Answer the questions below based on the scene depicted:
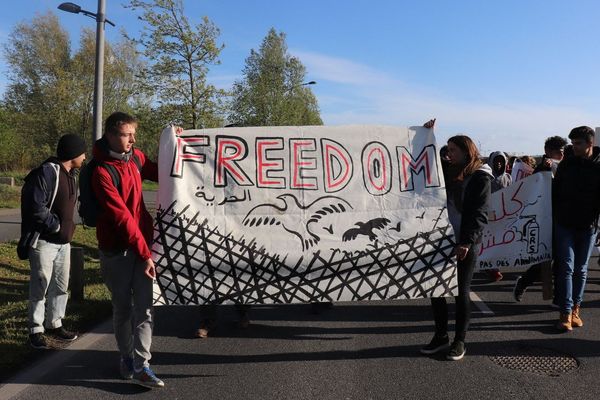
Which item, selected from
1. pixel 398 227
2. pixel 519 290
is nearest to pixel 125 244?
pixel 398 227

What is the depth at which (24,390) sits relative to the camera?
355 centimetres

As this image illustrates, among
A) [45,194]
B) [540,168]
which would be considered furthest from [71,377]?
[540,168]

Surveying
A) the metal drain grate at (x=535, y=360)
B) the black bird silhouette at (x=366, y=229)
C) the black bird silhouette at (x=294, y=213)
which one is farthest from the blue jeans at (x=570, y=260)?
the black bird silhouette at (x=294, y=213)

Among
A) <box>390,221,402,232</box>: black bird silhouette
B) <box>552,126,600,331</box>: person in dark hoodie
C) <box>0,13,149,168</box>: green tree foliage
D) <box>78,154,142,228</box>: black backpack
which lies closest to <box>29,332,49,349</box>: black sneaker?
<box>78,154,142,228</box>: black backpack

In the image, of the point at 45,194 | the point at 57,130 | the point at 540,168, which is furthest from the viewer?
the point at 57,130

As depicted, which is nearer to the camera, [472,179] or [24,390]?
[24,390]

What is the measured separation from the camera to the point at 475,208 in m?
3.89

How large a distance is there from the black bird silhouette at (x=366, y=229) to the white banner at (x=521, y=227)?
207 cm

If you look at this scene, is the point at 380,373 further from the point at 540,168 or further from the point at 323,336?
the point at 540,168

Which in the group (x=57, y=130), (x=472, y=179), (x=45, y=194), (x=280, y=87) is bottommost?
(x=45, y=194)

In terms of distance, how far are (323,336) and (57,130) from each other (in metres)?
31.8

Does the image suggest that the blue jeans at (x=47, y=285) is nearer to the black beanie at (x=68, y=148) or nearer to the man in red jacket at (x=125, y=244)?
the black beanie at (x=68, y=148)

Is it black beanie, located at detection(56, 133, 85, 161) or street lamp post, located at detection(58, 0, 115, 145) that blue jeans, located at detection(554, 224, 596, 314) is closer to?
black beanie, located at detection(56, 133, 85, 161)

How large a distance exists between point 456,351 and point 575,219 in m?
1.90
